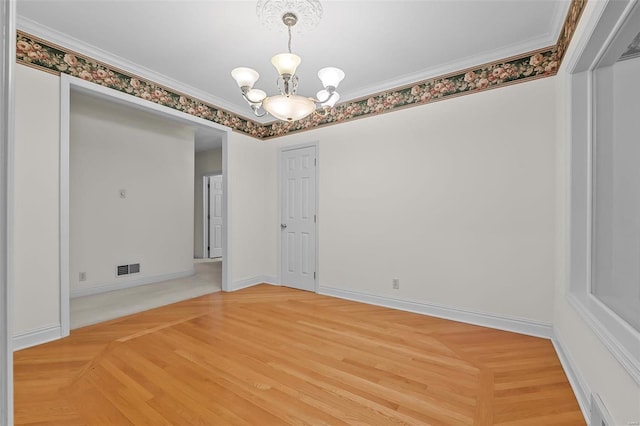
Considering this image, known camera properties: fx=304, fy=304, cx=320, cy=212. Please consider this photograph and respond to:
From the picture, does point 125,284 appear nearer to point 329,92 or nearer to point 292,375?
→ point 292,375

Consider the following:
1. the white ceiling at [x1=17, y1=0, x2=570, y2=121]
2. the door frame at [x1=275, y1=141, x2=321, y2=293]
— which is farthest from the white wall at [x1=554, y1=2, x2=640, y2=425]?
the door frame at [x1=275, y1=141, x2=321, y2=293]

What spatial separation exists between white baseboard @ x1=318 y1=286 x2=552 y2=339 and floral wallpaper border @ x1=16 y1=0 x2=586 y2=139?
7.58 ft

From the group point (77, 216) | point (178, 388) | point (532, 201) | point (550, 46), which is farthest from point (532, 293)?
point (77, 216)

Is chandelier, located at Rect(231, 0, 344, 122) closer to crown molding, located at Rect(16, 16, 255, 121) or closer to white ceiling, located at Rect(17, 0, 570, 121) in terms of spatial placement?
white ceiling, located at Rect(17, 0, 570, 121)

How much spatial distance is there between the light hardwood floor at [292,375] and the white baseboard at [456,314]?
0.37ft

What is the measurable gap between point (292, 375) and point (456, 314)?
6.52 ft

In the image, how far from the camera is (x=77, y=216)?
4152 millimetres

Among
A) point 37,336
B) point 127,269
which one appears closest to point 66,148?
point 37,336

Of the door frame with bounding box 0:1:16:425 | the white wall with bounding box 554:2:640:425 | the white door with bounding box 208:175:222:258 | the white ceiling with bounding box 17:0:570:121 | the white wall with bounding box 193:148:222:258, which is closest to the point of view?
the door frame with bounding box 0:1:16:425

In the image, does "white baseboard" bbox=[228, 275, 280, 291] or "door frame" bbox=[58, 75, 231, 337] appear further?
"white baseboard" bbox=[228, 275, 280, 291]

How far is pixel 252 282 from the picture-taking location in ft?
15.7

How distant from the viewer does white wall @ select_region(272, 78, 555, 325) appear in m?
2.87

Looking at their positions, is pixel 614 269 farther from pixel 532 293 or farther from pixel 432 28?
pixel 432 28

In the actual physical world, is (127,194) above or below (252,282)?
above
